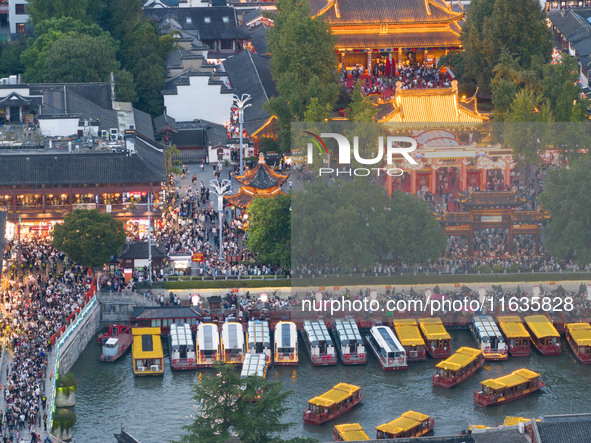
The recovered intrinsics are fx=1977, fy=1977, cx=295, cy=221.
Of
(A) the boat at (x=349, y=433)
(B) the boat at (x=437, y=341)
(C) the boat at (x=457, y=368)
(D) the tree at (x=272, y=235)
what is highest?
(D) the tree at (x=272, y=235)

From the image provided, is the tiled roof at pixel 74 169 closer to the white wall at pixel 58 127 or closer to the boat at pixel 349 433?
the white wall at pixel 58 127

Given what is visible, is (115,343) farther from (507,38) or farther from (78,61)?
(507,38)

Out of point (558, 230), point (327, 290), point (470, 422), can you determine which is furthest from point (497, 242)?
point (470, 422)

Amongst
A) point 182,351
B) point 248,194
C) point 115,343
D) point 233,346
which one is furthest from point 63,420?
point 248,194

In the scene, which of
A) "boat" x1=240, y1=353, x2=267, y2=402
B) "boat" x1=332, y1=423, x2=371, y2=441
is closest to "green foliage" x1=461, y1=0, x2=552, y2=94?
"boat" x1=240, y1=353, x2=267, y2=402

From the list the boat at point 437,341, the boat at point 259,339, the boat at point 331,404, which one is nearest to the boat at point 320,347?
the boat at point 259,339

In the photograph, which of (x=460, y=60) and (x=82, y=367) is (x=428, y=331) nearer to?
(x=82, y=367)
